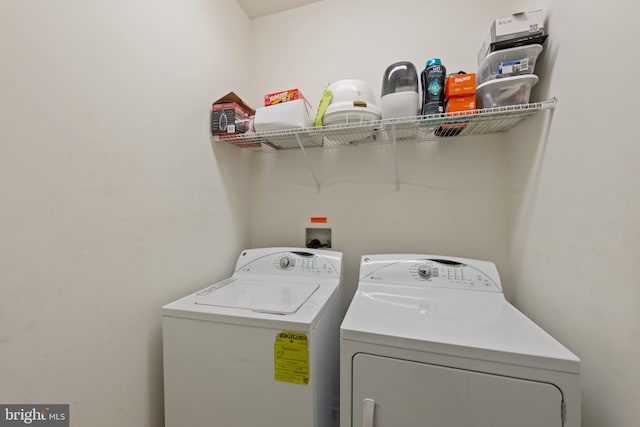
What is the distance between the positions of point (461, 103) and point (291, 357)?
1.31 metres

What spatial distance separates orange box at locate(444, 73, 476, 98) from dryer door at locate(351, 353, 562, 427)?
1.12 m

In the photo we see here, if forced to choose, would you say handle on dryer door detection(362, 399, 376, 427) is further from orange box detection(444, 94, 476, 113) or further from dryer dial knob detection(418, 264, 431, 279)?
orange box detection(444, 94, 476, 113)

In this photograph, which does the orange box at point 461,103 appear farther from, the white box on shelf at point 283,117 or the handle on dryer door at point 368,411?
the handle on dryer door at point 368,411

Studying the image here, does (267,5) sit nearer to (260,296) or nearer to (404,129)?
(404,129)

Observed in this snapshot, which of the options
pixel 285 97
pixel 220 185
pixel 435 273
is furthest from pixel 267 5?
pixel 435 273

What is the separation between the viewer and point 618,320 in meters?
0.70

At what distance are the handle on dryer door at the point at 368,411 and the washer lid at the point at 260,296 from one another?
0.38m

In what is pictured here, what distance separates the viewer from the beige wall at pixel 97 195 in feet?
2.25

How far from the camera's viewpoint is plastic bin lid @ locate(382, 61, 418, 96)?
51.6 inches

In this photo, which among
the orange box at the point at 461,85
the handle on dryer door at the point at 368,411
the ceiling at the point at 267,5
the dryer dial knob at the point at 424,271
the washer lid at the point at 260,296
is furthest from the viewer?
the ceiling at the point at 267,5

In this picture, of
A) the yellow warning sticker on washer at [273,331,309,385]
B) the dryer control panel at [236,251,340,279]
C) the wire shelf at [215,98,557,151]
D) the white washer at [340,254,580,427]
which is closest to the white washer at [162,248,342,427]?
the yellow warning sticker on washer at [273,331,309,385]

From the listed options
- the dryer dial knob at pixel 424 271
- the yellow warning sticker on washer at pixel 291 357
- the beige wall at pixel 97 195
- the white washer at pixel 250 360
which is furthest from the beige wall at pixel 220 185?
the yellow warning sticker on washer at pixel 291 357

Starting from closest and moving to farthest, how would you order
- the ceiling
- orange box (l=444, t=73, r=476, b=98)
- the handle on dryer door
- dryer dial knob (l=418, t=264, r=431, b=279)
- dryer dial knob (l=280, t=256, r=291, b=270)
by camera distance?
the handle on dryer door < orange box (l=444, t=73, r=476, b=98) < dryer dial knob (l=418, t=264, r=431, b=279) < dryer dial knob (l=280, t=256, r=291, b=270) < the ceiling

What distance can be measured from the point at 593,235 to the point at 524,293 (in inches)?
21.6
